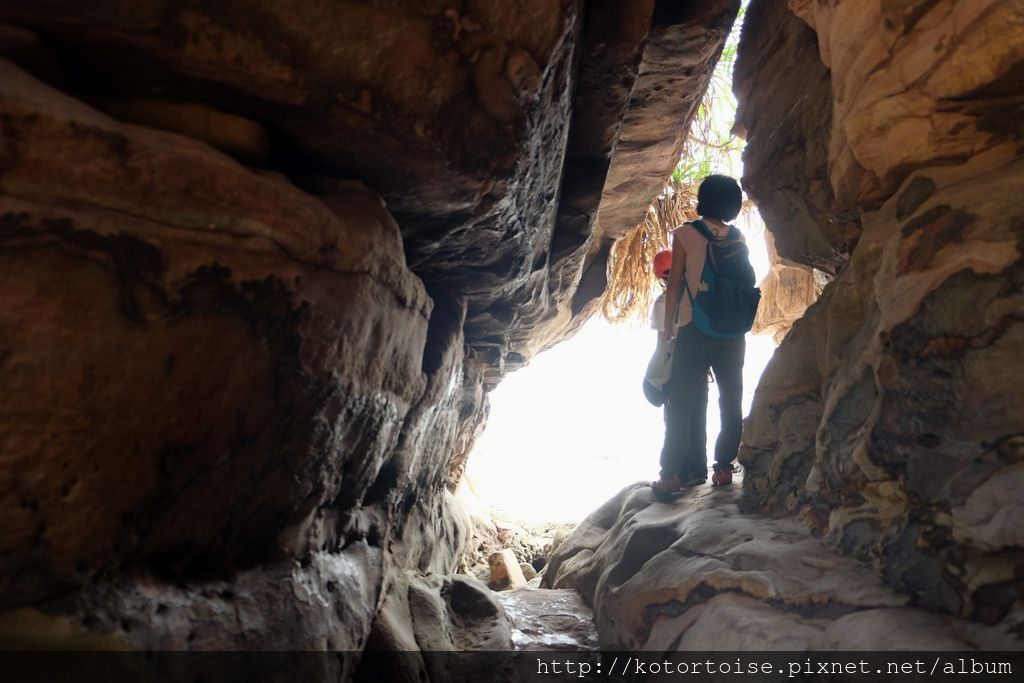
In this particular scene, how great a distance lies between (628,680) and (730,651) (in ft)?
2.49

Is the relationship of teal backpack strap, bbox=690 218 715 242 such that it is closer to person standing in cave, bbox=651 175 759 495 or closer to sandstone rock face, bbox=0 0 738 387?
person standing in cave, bbox=651 175 759 495

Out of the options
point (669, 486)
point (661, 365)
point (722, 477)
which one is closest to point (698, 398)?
point (661, 365)

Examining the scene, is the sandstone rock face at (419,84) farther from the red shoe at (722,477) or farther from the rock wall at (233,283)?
the red shoe at (722,477)

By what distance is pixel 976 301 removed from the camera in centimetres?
214

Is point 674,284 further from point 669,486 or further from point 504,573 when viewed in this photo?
point 504,573

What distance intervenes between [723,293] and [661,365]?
59 cm

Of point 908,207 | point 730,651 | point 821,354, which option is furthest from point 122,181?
point 821,354

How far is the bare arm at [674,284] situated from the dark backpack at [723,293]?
0.26ft

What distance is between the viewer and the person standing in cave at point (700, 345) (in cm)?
362

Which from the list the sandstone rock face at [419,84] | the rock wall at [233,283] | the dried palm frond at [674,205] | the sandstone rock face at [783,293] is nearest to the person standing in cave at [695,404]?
the sandstone rock face at [419,84]

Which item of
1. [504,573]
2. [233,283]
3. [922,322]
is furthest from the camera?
[504,573]

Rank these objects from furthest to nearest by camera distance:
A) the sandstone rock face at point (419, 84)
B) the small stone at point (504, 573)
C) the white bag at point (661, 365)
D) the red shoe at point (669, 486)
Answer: the small stone at point (504, 573), the red shoe at point (669, 486), the white bag at point (661, 365), the sandstone rock face at point (419, 84)

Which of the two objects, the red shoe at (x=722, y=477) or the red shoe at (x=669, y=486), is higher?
the red shoe at (x=722, y=477)

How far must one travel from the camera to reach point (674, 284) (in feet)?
12.1
